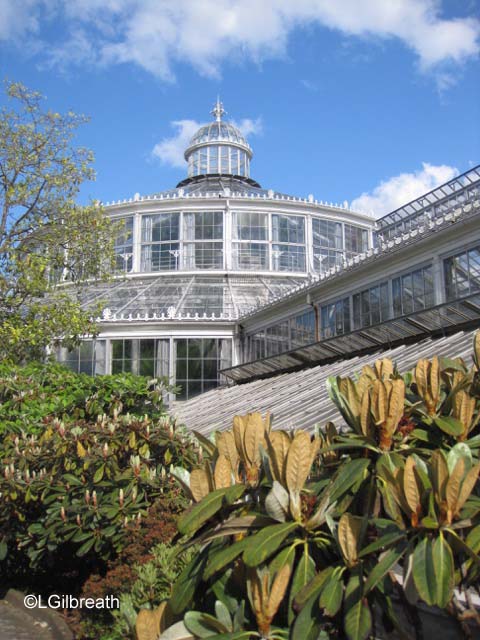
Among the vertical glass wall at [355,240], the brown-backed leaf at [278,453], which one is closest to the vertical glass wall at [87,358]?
the vertical glass wall at [355,240]

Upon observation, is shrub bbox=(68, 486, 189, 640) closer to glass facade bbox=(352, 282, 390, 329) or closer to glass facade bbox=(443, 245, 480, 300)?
glass facade bbox=(443, 245, 480, 300)

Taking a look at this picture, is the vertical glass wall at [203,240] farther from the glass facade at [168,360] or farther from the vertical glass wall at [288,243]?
the glass facade at [168,360]

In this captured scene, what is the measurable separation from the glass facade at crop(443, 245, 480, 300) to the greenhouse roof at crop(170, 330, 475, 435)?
3.38m

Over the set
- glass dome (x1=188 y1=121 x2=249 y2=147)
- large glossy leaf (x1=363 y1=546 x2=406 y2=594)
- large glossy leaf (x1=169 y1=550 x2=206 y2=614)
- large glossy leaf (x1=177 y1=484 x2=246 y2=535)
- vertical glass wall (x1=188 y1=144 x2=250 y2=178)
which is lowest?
large glossy leaf (x1=169 y1=550 x2=206 y2=614)

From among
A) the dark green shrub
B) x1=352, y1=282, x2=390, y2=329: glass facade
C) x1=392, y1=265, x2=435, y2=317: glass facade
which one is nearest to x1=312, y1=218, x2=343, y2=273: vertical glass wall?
x1=352, y1=282, x2=390, y2=329: glass facade

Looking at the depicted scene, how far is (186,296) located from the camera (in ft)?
87.0

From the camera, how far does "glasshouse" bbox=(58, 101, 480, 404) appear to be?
14.5 meters

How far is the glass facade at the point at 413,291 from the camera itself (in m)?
15.5

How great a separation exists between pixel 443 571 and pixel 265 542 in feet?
2.19

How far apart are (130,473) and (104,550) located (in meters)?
0.90

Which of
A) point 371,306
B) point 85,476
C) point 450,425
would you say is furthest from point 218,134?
point 450,425

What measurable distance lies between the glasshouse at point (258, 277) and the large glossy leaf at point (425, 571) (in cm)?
840

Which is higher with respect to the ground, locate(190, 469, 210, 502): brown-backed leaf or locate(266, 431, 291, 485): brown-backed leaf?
locate(266, 431, 291, 485): brown-backed leaf

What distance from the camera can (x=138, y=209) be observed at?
30469 mm
